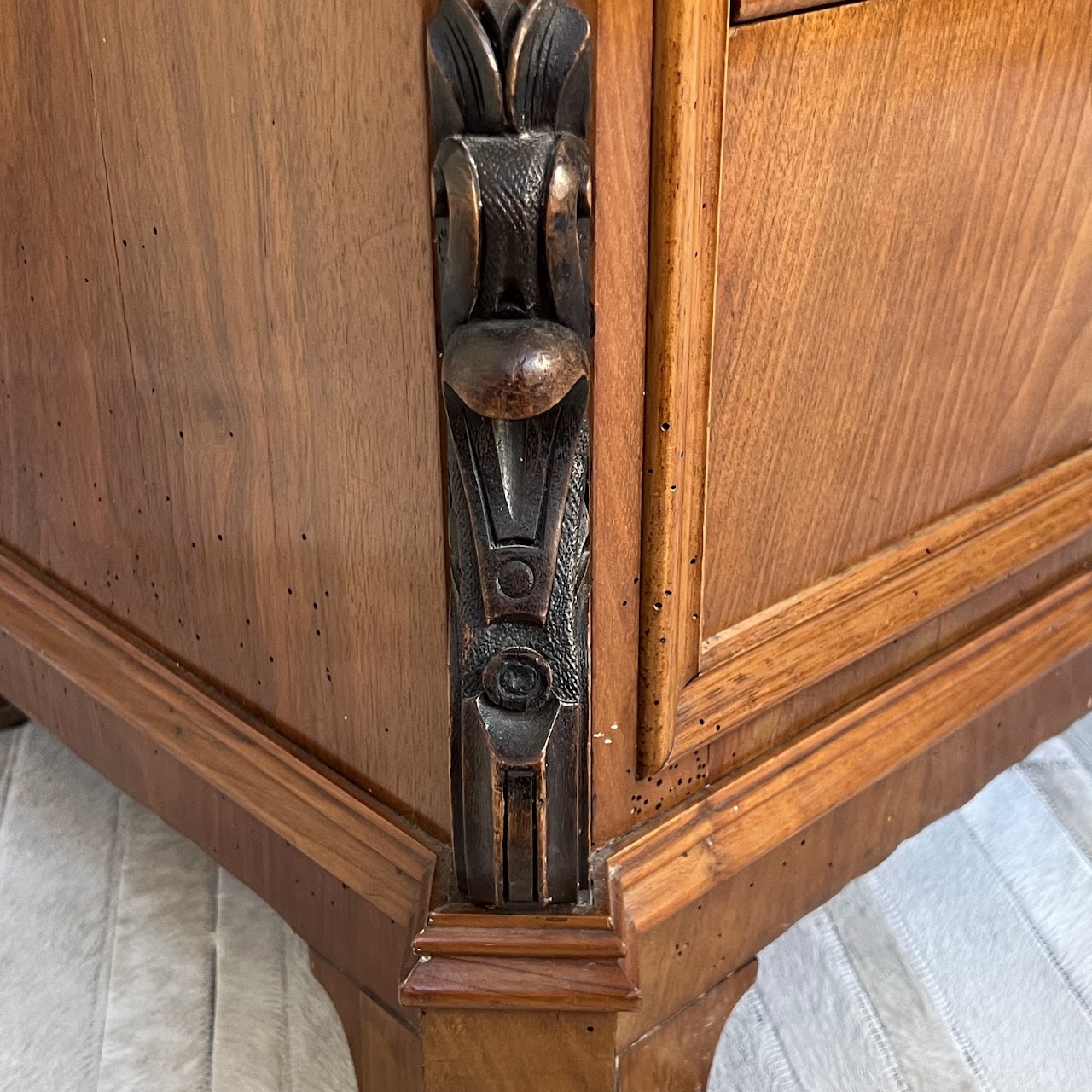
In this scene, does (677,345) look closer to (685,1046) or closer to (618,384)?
(618,384)

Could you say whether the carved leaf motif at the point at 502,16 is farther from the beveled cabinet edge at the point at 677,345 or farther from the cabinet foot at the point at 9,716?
the cabinet foot at the point at 9,716

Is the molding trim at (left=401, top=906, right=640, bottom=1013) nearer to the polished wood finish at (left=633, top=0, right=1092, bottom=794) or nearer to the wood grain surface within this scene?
the polished wood finish at (left=633, top=0, right=1092, bottom=794)

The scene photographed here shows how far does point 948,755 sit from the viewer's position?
2.17ft

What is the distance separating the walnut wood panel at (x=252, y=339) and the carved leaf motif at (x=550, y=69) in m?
0.03

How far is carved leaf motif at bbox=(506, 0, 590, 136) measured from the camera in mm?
358

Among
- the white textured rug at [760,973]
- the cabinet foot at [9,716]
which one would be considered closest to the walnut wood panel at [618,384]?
the white textured rug at [760,973]

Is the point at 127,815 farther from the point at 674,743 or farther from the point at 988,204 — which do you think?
the point at 988,204

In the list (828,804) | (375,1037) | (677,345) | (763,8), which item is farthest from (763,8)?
(375,1037)

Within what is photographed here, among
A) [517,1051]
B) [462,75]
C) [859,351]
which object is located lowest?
[517,1051]

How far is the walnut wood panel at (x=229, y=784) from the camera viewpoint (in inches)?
21.2

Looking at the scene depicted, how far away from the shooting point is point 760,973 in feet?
2.24

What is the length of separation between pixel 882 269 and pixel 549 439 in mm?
155

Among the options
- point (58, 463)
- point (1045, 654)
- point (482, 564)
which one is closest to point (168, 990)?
point (58, 463)

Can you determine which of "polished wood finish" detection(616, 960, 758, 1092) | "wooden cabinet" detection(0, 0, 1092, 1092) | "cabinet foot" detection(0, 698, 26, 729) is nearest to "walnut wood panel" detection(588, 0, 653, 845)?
"wooden cabinet" detection(0, 0, 1092, 1092)
